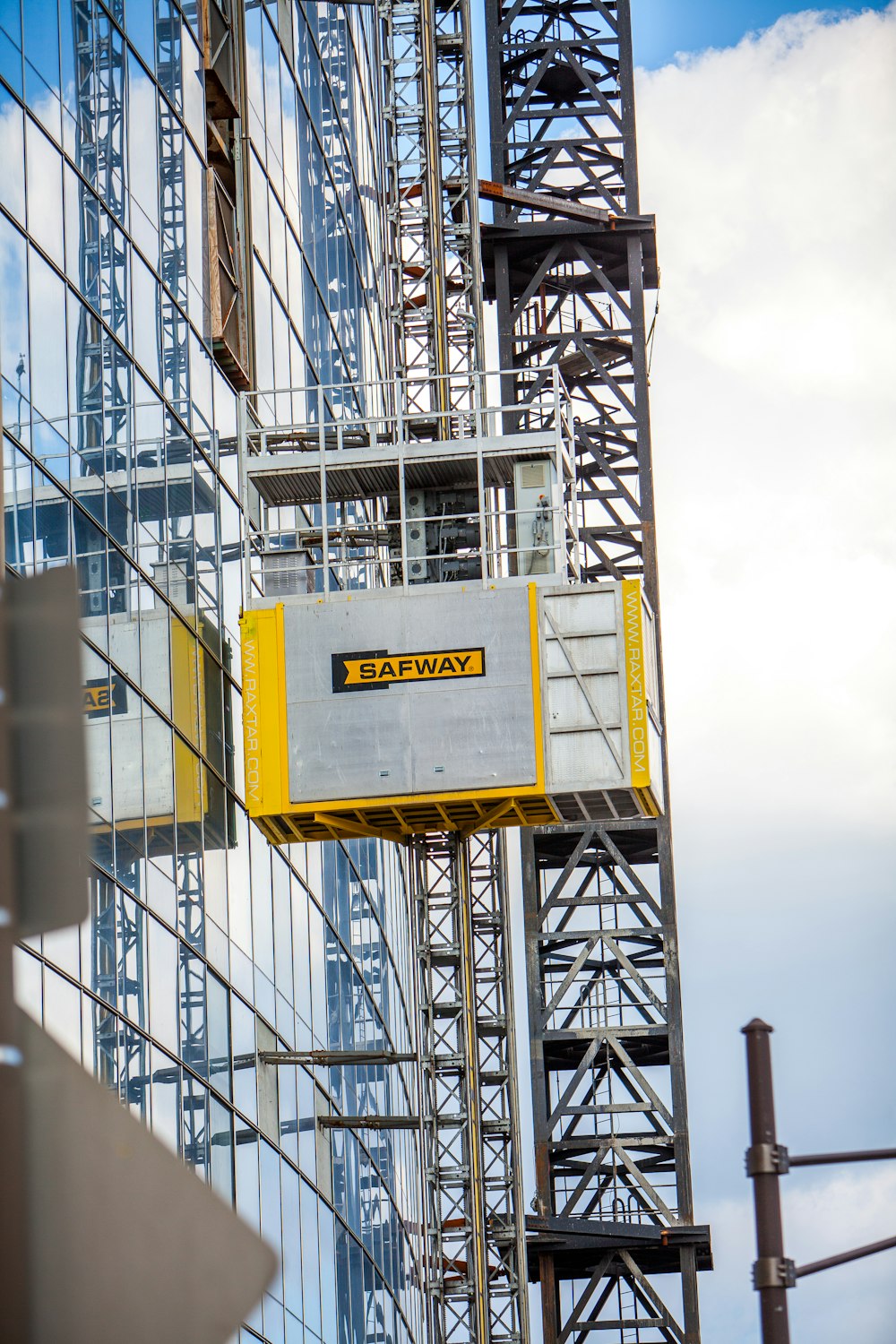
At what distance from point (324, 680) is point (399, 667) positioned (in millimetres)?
1046

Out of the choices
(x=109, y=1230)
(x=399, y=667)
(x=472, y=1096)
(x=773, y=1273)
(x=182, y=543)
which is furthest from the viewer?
(x=472, y=1096)

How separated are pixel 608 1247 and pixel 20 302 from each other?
31484mm

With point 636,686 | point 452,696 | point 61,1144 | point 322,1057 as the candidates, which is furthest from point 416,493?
point 61,1144

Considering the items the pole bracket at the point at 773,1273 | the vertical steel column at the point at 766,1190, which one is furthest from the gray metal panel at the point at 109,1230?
the pole bracket at the point at 773,1273

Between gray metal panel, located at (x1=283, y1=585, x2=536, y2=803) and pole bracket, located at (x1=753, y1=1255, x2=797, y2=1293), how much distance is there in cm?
1877

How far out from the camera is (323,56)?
46125 millimetres

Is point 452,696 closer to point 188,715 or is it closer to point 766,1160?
point 188,715

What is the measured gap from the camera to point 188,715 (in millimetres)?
→ 30656

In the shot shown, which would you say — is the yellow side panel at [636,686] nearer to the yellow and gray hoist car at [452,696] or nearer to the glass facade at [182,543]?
the yellow and gray hoist car at [452,696]

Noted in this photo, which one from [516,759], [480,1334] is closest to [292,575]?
[516,759]

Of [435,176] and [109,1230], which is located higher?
[435,176]

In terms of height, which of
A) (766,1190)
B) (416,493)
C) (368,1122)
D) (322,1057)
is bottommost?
(766,1190)

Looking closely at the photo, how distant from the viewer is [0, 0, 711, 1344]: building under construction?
26.4 metres

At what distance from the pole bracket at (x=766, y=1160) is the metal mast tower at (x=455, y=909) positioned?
30.6 meters
